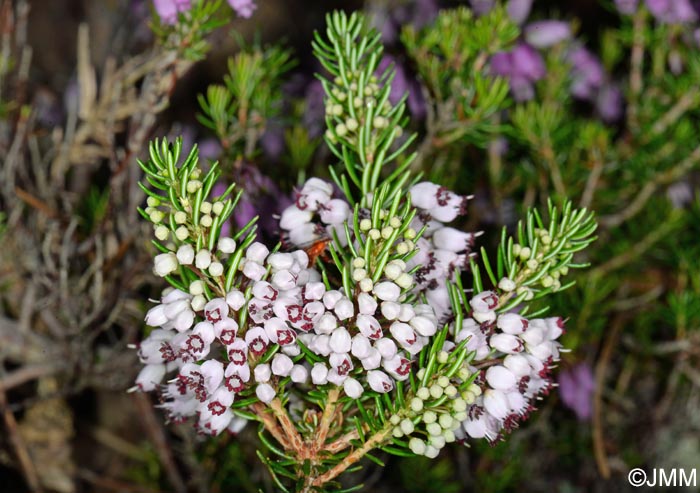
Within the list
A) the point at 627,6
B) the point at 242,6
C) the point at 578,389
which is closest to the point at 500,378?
the point at 242,6

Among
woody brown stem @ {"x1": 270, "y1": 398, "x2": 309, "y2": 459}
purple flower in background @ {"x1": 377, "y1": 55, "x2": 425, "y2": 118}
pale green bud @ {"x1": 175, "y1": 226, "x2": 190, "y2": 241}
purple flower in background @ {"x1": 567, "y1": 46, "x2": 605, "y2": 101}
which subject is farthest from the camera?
purple flower in background @ {"x1": 567, "y1": 46, "x2": 605, "y2": 101}

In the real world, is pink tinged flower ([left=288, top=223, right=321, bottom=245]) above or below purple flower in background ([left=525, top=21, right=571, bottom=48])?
below

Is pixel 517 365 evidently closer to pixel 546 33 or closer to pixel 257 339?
pixel 257 339

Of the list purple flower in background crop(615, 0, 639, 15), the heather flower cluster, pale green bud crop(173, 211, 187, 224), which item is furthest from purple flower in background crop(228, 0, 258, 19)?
purple flower in background crop(615, 0, 639, 15)

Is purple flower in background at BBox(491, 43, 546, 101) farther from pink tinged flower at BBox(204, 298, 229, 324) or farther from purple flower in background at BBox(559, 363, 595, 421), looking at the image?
pink tinged flower at BBox(204, 298, 229, 324)

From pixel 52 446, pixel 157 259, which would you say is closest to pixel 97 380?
pixel 52 446
